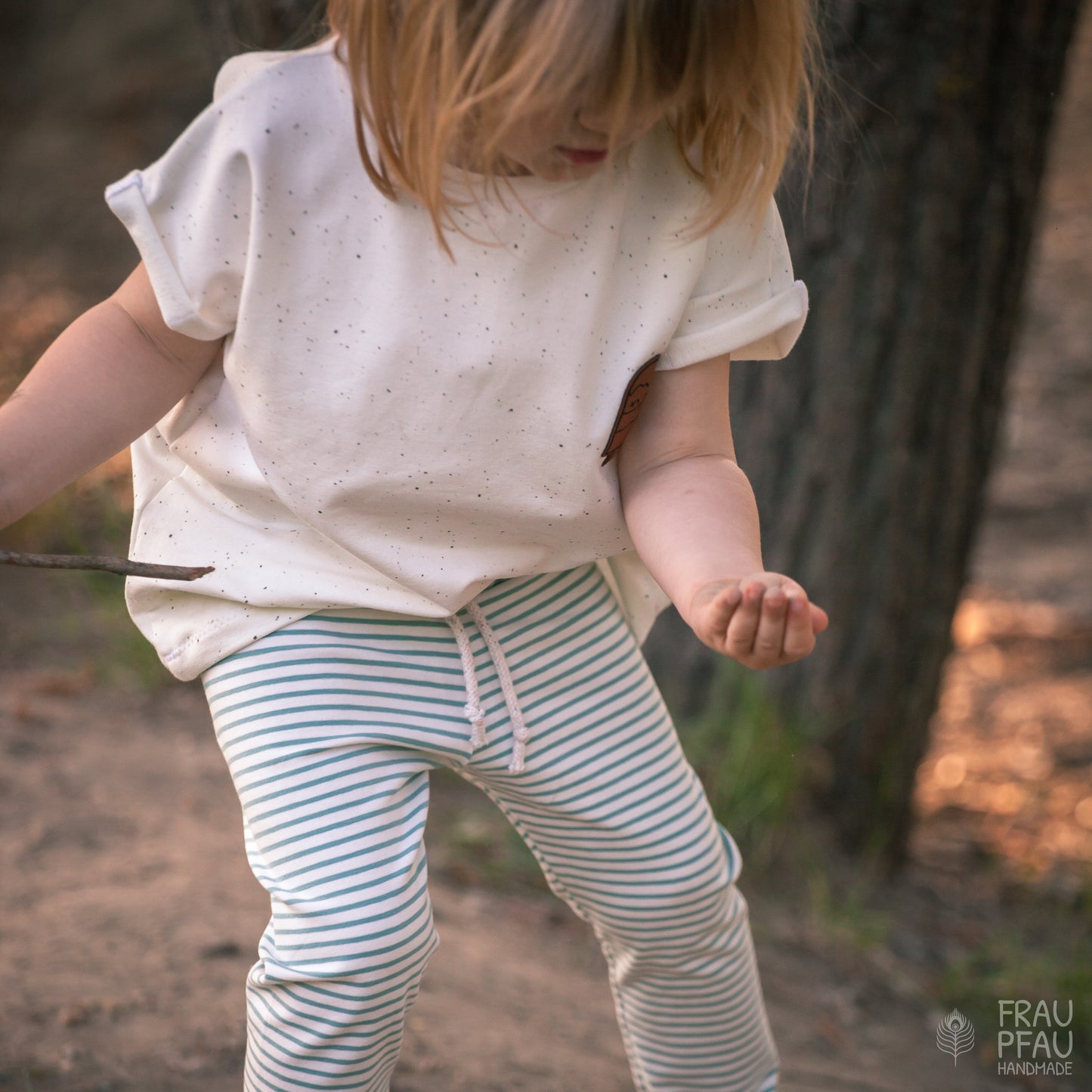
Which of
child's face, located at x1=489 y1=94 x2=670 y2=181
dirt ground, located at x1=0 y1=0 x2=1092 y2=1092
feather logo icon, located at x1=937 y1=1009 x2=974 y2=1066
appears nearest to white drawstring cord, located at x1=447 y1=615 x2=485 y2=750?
child's face, located at x1=489 y1=94 x2=670 y2=181

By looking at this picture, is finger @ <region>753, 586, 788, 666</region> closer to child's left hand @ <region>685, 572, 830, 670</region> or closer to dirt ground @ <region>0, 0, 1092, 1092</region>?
child's left hand @ <region>685, 572, 830, 670</region>

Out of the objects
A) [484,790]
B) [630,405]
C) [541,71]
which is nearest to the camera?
[541,71]

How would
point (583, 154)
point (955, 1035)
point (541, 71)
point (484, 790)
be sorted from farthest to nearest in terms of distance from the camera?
point (955, 1035) → point (484, 790) → point (583, 154) → point (541, 71)

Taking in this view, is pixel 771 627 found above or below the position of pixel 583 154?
below

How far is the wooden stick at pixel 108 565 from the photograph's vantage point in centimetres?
114

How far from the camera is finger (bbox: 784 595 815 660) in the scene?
3.22ft

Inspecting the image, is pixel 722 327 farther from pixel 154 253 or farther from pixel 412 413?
pixel 154 253

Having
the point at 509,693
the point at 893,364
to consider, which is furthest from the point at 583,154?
the point at 893,364

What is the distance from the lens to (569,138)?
42.3 inches

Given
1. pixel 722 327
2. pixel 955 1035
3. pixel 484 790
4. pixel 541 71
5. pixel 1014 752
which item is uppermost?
pixel 541 71

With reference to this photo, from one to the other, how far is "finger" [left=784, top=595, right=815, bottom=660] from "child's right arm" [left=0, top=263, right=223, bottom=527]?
0.65 m

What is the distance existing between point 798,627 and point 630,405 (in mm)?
361

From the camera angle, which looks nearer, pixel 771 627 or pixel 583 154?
pixel 771 627

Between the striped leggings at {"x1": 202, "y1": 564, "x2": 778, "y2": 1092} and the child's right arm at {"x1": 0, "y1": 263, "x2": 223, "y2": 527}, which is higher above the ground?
the child's right arm at {"x1": 0, "y1": 263, "x2": 223, "y2": 527}
